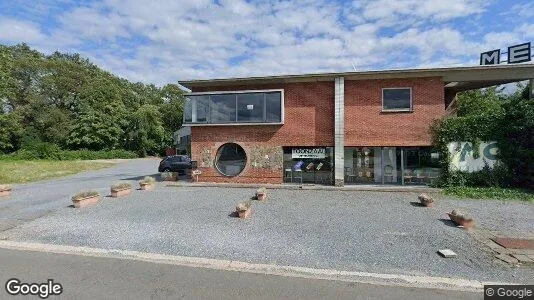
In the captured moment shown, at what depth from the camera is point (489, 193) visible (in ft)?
43.5

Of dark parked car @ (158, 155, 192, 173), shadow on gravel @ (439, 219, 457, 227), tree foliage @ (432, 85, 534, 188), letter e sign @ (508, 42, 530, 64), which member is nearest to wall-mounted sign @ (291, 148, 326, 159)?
tree foliage @ (432, 85, 534, 188)

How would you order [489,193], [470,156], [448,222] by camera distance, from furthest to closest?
[470,156] → [489,193] → [448,222]

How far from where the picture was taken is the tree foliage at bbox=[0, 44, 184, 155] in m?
46.7

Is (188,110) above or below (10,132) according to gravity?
below

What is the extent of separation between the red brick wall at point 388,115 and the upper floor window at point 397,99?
0.19 meters

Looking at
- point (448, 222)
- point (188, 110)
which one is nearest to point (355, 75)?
point (448, 222)

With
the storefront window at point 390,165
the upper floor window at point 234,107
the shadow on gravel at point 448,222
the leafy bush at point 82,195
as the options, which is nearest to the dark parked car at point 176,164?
the upper floor window at point 234,107

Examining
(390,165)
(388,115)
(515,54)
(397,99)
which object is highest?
(515,54)

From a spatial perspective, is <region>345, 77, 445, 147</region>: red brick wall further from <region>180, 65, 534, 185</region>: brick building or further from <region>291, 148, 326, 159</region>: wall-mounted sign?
<region>291, 148, 326, 159</region>: wall-mounted sign

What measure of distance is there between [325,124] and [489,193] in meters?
7.59

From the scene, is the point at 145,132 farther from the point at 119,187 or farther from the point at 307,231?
the point at 307,231

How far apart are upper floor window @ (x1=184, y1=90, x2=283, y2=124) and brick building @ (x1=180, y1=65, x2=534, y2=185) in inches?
2.0

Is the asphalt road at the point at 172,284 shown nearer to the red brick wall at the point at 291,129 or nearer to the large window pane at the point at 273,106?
the red brick wall at the point at 291,129

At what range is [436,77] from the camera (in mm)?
15094
